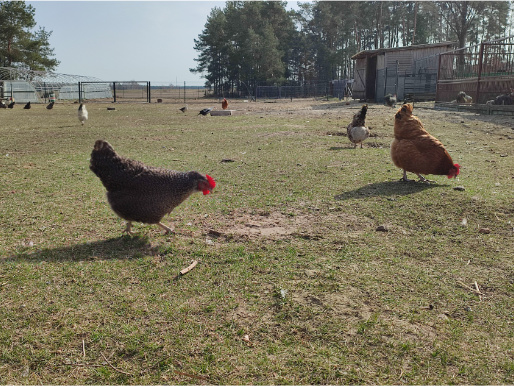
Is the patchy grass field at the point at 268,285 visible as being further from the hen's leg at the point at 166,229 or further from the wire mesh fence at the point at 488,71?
the wire mesh fence at the point at 488,71

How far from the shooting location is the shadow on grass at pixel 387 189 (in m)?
5.41

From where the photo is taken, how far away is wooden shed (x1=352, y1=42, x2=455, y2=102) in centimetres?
2812

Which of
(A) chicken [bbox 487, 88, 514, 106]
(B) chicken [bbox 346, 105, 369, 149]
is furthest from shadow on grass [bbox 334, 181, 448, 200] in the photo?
(A) chicken [bbox 487, 88, 514, 106]

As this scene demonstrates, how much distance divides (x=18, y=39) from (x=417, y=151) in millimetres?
→ 50899

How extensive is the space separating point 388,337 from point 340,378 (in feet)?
1.69

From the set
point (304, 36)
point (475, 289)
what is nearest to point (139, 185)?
point (475, 289)

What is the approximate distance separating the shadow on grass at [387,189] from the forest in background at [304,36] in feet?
164

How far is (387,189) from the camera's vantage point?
5.67 meters

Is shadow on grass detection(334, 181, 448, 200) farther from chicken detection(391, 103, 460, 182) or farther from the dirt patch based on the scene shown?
the dirt patch

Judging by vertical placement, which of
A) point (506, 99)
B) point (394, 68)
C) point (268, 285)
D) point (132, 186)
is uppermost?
point (394, 68)

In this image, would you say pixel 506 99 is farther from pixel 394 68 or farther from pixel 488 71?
pixel 394 68

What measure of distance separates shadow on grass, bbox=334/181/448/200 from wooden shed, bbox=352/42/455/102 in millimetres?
23233

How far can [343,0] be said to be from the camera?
58.0 meters

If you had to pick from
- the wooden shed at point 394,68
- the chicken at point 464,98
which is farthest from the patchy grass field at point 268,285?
the wooden shed at point 394,68
